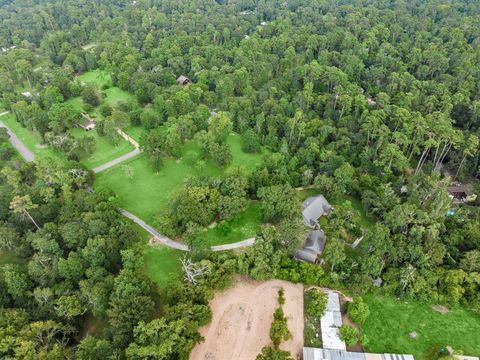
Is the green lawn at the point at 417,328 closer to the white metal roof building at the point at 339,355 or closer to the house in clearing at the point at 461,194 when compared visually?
the white metal roof building at the point at 339,355

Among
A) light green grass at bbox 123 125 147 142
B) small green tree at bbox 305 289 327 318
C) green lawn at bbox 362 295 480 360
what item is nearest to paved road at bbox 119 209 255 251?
small green tree at bbox 305 289 327 318

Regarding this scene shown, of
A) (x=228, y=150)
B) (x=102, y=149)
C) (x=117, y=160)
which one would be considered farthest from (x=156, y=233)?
(x=102, y=149)

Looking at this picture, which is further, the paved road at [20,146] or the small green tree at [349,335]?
the paved road at [20,146]

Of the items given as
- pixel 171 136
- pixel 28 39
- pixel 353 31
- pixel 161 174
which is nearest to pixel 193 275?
pixel 161 174

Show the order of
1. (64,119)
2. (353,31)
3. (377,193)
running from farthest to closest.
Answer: (353,31) < (64,119) < (377,193)

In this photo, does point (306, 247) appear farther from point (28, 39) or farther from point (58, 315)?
point (28, 39)

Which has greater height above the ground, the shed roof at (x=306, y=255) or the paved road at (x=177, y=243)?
the shed roof at (x=306, y=255)

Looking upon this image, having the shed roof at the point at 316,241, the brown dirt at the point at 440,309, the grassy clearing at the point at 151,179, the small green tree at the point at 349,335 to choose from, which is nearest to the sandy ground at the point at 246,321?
the small green tree at the point at 349,335

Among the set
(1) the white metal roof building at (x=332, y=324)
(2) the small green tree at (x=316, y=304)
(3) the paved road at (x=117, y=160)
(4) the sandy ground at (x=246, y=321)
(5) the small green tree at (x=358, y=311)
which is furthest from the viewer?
(3) the paved road at (x=117, y=160)
